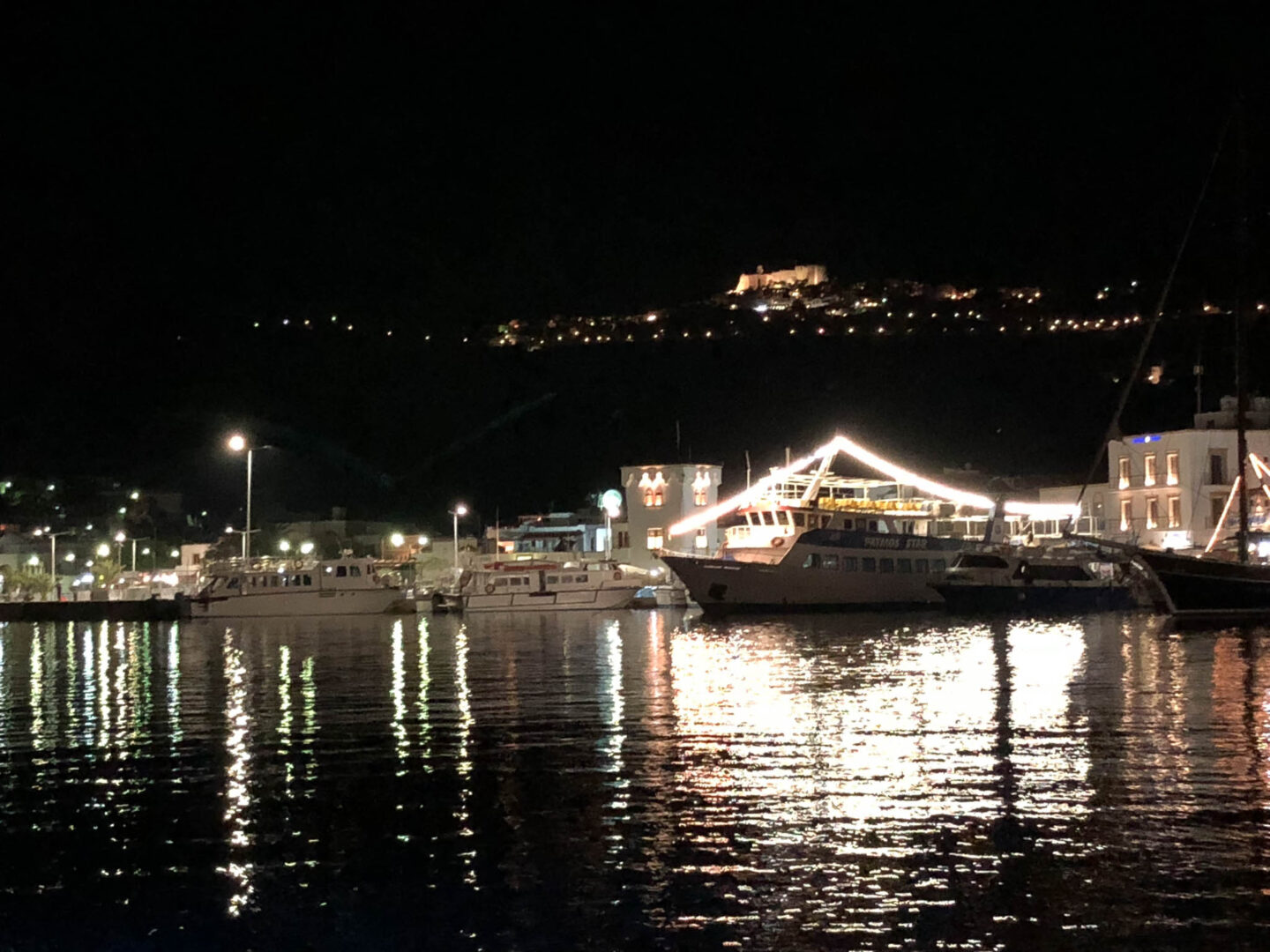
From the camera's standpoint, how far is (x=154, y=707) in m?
22.9

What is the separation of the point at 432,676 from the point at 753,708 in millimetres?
8680

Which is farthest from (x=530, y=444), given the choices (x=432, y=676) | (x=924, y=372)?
(x=432, y=676)

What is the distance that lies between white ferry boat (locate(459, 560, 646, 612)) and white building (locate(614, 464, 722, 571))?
27.1ft

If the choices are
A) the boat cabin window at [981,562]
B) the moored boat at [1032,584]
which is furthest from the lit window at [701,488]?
the boat cabin window at [981,562]

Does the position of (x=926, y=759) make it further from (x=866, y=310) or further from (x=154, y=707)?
(x=866, y=310)

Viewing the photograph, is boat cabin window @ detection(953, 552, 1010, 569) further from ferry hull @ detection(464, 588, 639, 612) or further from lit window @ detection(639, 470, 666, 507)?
lit window @ detection(639, 470, 666, 507)

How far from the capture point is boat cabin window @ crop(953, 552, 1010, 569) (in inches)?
2026

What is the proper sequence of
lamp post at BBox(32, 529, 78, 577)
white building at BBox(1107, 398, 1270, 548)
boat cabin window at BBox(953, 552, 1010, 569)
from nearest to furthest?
boat cabin window at BBox(953, 552, 1010, 569), white building at BBox(1107, 398, 1270, 548), lamp post at BBox(32, 529, 78, 577)

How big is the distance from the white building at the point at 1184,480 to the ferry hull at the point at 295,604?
30474 mm

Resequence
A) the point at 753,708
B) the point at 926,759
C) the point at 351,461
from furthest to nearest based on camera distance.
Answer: the point at 351,461 < the point at 753,708 < the point at 926,759

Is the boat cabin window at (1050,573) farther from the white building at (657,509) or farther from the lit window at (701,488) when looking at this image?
the lit window at (701,488)

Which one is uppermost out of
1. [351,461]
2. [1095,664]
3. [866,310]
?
[866,310]

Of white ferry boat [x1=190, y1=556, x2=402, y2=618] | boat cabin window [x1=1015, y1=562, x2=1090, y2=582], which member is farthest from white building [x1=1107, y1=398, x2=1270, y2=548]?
white ferry boat [x1=190, y1=556, x2=402, y2=618]

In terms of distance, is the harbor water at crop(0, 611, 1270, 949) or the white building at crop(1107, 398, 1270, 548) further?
the white building at crop(1107, 398, 1270, 548)
